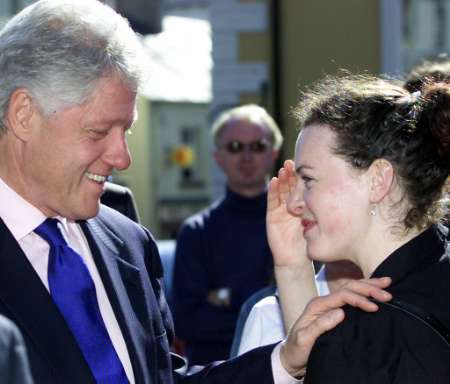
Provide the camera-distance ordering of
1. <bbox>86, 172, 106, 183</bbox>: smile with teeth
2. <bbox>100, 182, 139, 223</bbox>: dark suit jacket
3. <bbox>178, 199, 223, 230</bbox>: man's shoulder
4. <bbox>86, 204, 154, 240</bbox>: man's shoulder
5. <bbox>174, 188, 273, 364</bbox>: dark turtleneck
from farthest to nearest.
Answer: <bbox>178, 199, 223, 230</bbox>: man's shoulder < <bbox>174, 188, 273, 364</bbox>: dark turtleneck < <bbox>100, 182, 139, 223</bbox>: dark suit jacket < <bbox>86, 204, 154, 240</bbox>: man's shoulder < <bbox>86, 172, 106, 183</bbox>: smile with teeth

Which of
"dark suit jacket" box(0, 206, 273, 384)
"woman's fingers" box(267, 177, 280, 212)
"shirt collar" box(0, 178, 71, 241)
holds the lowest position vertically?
"dark suit jacket" box(0, 206, 273, 384)

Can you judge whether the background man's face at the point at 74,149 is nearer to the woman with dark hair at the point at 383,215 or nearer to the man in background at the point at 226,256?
the woman with dark hair at the point at 383,215

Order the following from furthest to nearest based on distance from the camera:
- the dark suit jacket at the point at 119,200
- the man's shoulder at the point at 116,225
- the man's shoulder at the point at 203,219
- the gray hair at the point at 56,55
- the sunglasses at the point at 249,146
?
the sunglasses at the point at 249,146, the man's shoulder at the point at 203,219, the dark suit jacket at the point at 119,200, the man's shoulder at the point at 116,225, the gray hair at the point at 56,55

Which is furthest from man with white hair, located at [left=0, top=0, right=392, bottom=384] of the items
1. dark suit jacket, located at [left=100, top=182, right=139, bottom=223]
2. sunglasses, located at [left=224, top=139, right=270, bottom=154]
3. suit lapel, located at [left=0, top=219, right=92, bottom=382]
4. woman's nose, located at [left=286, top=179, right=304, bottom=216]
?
sunglasses, located at [left=224, top=139, right=270, bottom=154]

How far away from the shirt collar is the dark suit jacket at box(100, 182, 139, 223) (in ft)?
2.16

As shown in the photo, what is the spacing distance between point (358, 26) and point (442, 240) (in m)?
6.06

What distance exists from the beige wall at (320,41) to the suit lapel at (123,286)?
5620 millimetres

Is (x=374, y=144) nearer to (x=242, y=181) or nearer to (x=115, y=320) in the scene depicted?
(x=115, y=320)

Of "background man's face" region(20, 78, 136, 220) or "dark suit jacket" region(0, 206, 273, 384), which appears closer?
"dark suit jacket" region(0, 206, 273, 384)

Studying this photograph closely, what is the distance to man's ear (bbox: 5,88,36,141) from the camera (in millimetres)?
2441

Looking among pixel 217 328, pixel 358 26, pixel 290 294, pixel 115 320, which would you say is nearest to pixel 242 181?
pixel 217 328

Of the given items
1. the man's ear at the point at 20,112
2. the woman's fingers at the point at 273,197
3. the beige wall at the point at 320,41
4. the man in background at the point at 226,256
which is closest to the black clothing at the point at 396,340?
the woman's fingers at the point at 273,197

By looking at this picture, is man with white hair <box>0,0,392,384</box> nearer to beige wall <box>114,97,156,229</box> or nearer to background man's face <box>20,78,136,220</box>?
background man's face <box>20,78,136,220</box>

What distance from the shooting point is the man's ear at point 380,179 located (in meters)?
2.35
